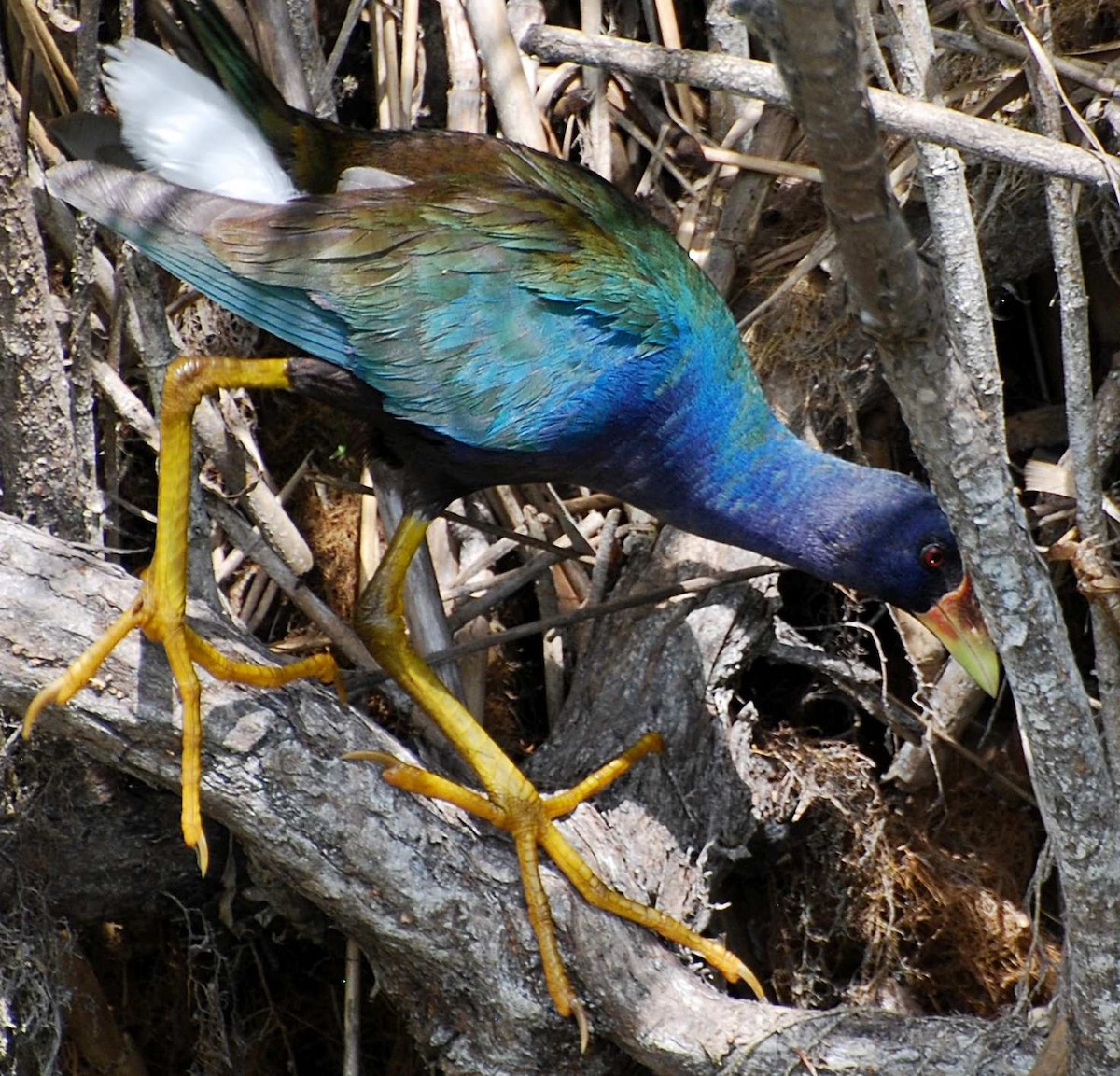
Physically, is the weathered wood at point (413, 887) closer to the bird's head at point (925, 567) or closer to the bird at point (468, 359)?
the bird at point (468, 359)

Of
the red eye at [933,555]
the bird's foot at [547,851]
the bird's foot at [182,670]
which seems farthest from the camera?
the red eye at [933,555]

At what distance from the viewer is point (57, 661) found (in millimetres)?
1896

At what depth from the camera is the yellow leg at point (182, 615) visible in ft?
6.20

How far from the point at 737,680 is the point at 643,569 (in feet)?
0.94

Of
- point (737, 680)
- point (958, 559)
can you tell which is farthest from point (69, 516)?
point (958, 559)

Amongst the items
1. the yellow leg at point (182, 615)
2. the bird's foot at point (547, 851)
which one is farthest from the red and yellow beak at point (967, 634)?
the yellow leg at point (182, 615)

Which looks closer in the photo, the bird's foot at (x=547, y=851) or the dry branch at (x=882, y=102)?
the dry branch at (x=882, y=102)

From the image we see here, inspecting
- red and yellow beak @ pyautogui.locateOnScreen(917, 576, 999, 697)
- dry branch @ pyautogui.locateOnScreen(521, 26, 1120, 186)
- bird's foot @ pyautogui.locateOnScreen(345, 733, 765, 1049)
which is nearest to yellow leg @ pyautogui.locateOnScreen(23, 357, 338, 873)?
bird's foot @ pyautogui.locateOnScreen(345, 733, 765, 1049)

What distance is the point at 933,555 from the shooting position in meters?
2.33

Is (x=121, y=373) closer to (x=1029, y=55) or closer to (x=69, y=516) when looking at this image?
(x=69, y=516)

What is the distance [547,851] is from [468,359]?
2.59ft

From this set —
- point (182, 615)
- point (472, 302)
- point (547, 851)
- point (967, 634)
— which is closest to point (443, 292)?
point (472, 302)

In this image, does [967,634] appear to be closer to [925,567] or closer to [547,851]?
[925,567]

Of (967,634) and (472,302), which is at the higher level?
(472,302)
